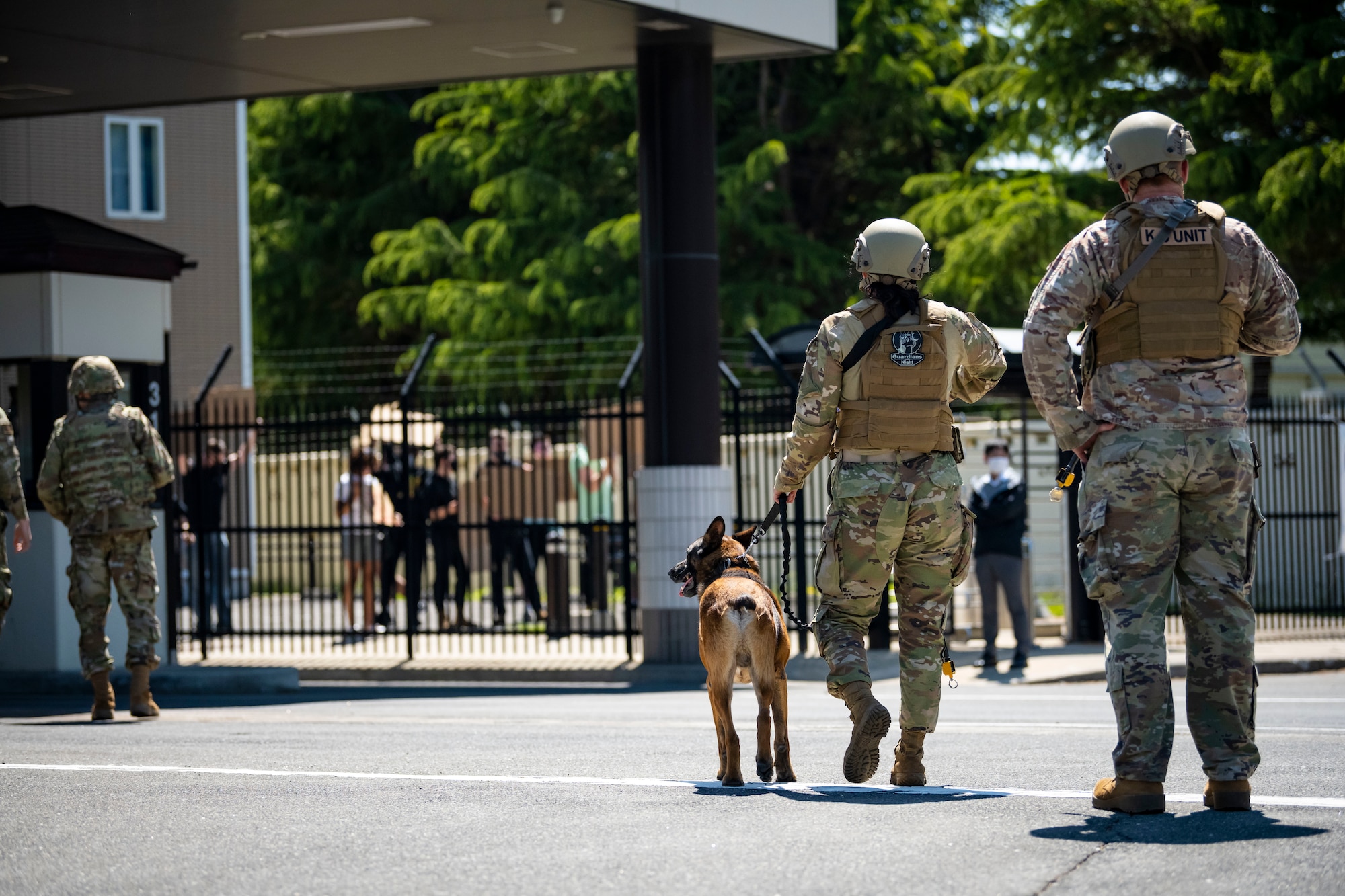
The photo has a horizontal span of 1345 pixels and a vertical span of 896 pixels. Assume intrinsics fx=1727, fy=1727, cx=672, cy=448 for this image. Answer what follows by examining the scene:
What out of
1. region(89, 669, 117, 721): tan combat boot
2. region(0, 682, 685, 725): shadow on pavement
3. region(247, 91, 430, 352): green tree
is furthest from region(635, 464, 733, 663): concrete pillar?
region(247, 91, 430, 352): green tree

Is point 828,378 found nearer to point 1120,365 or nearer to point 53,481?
point 1120,365

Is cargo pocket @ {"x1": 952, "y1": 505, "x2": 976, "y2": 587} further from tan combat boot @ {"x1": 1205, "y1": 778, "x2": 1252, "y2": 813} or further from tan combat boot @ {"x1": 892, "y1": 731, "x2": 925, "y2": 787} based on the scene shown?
tan combat boot @ {"x1": 1205, "y1": 778, "x2": 1252, "y2": 813}

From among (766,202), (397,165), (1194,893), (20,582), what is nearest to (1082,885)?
(1194,893)

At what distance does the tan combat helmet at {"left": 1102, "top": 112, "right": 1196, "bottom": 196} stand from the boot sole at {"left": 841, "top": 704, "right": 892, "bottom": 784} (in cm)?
189

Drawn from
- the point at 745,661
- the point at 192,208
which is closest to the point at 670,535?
the point at 745,661

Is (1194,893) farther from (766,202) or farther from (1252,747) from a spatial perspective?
(766,202)

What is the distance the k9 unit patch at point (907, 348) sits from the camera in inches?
238

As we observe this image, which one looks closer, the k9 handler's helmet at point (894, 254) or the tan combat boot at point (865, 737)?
the tan combat boot at point (865, 737)

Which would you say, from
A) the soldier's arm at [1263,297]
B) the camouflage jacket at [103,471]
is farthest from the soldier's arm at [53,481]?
the soldier's arm at [1263,297]

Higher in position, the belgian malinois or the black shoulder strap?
the black shoulder strap

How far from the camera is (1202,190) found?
21703 mm

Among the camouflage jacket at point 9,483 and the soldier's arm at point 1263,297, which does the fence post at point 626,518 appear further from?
the soldier's arm at point 1263,297

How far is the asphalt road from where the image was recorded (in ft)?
14.9

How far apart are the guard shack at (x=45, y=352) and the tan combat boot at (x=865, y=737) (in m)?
7.60
